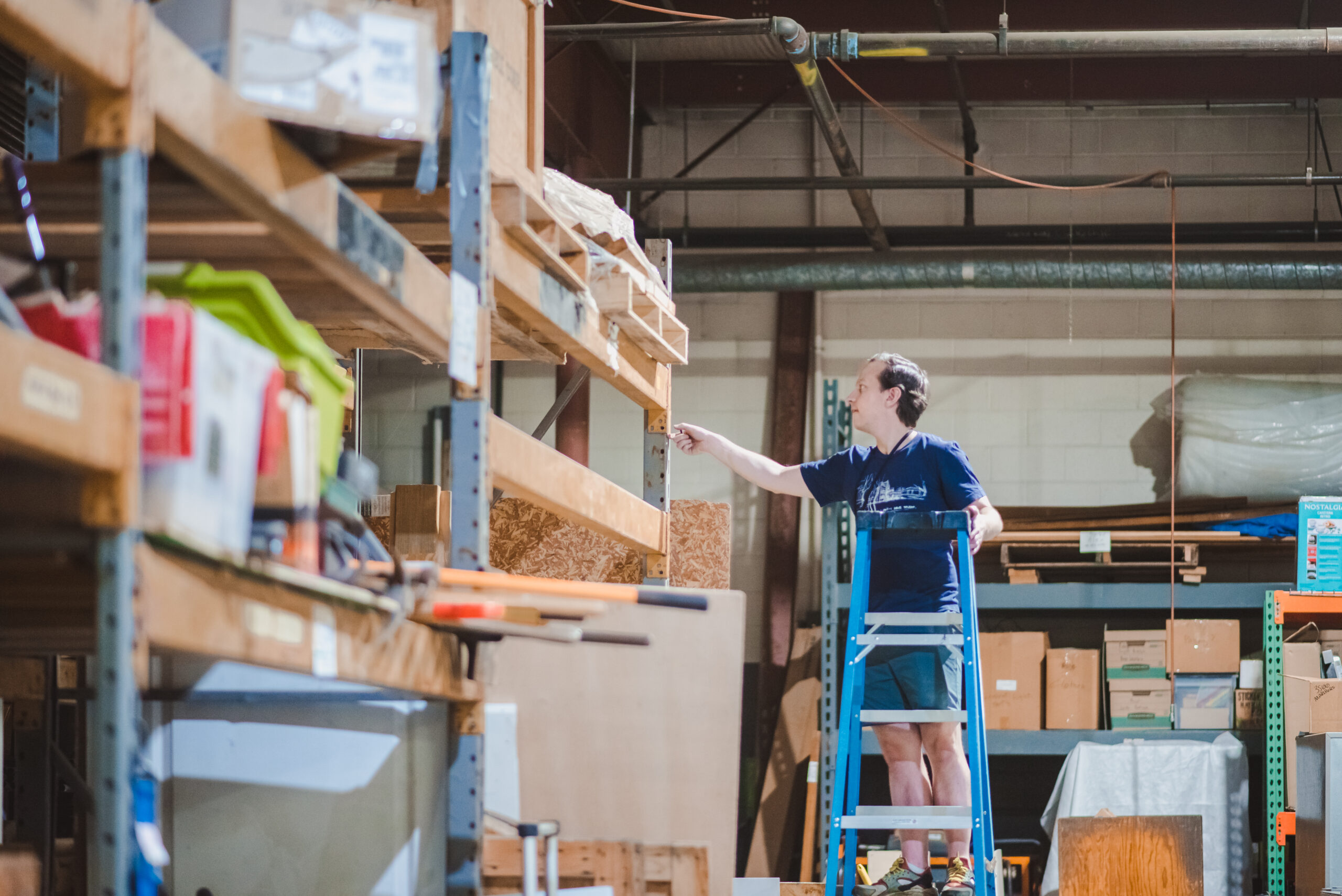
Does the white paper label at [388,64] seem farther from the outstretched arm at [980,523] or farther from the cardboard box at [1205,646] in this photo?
the cardboard box at [1205,646]

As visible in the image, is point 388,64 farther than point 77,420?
Yes

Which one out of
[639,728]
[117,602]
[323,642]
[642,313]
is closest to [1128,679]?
[642,313]

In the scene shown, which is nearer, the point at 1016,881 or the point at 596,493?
the point at 596,493

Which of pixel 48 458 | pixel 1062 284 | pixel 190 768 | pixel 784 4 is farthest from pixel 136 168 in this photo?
pixel 1062 284

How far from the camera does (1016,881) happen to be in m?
7.29

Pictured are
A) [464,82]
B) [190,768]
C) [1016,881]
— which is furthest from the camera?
[1016,881]

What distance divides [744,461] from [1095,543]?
336 cm

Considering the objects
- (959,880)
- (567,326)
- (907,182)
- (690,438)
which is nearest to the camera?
(567,326)

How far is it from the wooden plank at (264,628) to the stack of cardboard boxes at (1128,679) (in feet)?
18.6

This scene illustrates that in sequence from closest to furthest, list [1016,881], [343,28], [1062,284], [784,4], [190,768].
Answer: [343,28]
[190,768]
[1016,881]
[784,4]
[1062,284]

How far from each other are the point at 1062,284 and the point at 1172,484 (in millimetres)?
1591

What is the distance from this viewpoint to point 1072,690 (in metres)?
7.59

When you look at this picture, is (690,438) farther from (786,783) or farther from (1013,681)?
(786,783)

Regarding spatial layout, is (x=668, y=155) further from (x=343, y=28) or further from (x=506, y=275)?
(x=343, y=28)
